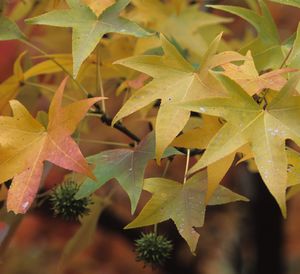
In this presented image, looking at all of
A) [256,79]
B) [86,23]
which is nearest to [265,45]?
[256,79]

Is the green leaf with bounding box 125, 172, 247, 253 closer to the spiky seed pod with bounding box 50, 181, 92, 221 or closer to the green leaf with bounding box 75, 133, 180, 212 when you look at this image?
the green leaf with bounding box 75, 133, 180, 212

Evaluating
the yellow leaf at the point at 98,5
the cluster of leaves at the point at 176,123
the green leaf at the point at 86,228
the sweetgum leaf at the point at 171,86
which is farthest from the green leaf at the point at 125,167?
the green leaf at the point at 86,228

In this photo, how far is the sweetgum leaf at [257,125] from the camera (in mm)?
991

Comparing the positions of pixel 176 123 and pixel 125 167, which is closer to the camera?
pixel 176 123

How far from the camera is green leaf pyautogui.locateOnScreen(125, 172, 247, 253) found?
3.70ft

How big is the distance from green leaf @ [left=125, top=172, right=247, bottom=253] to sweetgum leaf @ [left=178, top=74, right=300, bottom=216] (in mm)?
158

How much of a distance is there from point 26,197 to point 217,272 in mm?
2537

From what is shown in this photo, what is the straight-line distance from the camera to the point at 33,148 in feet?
3.73

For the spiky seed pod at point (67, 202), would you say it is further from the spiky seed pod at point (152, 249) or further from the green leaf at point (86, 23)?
the green leaf at point (86, 23)

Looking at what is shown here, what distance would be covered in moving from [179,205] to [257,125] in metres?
0.20

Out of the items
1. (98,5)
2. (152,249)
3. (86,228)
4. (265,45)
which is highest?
(98,5)

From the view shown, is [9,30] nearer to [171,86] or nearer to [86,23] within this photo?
[86,23]

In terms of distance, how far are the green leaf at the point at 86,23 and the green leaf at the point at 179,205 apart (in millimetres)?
248

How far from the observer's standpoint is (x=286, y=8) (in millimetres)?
2758
